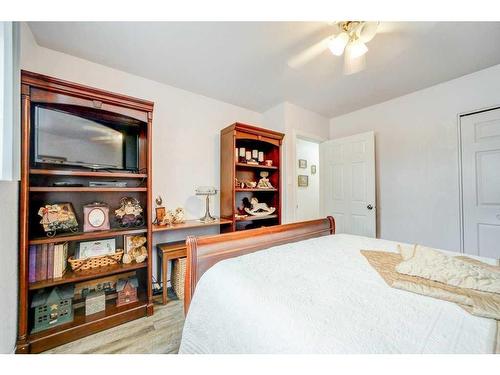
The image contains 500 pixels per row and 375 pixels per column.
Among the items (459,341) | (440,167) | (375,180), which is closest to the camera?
(459,341)

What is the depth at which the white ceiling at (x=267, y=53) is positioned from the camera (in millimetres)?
1548

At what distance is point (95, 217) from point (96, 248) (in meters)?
0.28

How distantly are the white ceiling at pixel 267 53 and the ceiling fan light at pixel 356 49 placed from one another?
0.73ft

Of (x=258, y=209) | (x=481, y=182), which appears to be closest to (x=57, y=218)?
(x=258, y=209)

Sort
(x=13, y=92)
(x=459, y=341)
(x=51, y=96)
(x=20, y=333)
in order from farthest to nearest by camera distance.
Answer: (x=51, y=96), (x=20, y=333), (x=13, y=92), (x=459, y=341)

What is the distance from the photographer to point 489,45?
1766mm

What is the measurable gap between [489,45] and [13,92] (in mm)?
3611

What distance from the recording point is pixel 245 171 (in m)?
2.99

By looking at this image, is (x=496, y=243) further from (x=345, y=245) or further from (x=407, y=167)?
(x=345, y=245)

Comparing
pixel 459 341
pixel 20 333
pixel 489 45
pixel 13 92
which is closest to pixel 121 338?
pixel 20 333

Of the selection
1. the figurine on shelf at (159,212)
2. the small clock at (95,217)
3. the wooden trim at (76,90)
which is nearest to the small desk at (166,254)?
the figurine on shelf at (159,212)

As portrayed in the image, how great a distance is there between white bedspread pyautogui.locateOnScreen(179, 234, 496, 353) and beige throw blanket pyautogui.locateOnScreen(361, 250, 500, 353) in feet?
0.11

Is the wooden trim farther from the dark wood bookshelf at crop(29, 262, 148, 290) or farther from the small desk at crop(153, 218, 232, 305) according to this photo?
the dark wood bookshelf at crop(29, 262, 148, 290)

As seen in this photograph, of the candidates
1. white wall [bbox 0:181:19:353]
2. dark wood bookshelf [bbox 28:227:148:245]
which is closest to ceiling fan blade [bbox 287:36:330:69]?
dark wood bookshelf [bbox 28:227:148:245]
